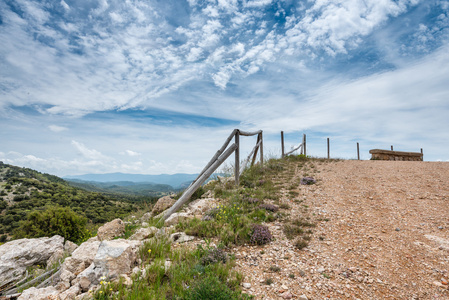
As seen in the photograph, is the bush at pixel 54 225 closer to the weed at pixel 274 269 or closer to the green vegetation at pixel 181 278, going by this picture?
the green vegetation at pixel 181 278

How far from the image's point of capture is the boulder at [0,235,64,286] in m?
4.78

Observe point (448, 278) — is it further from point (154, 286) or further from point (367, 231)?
point (154, 286)

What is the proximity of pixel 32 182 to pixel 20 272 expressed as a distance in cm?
5734

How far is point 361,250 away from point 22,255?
8165 mm

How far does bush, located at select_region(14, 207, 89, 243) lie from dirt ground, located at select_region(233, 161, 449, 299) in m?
9.40

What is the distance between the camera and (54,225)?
378 inches

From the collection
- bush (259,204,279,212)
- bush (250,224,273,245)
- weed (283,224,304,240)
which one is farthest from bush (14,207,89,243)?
weed (283,224,304,240)

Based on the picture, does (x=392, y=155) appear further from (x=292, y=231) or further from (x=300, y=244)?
(x=300, y=244)

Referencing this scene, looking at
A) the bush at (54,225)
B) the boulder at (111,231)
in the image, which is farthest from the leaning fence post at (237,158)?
the bush at (54,225)

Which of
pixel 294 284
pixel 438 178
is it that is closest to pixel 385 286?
pixel 294 284

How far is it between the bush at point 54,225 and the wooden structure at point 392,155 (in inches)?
879

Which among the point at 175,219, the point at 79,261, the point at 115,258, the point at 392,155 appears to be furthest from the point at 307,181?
the point at 392,155

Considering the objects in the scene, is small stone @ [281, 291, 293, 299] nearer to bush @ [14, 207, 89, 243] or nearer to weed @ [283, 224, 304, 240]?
weed @ [283, 224, 304, 240]

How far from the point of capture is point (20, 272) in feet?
15.9
